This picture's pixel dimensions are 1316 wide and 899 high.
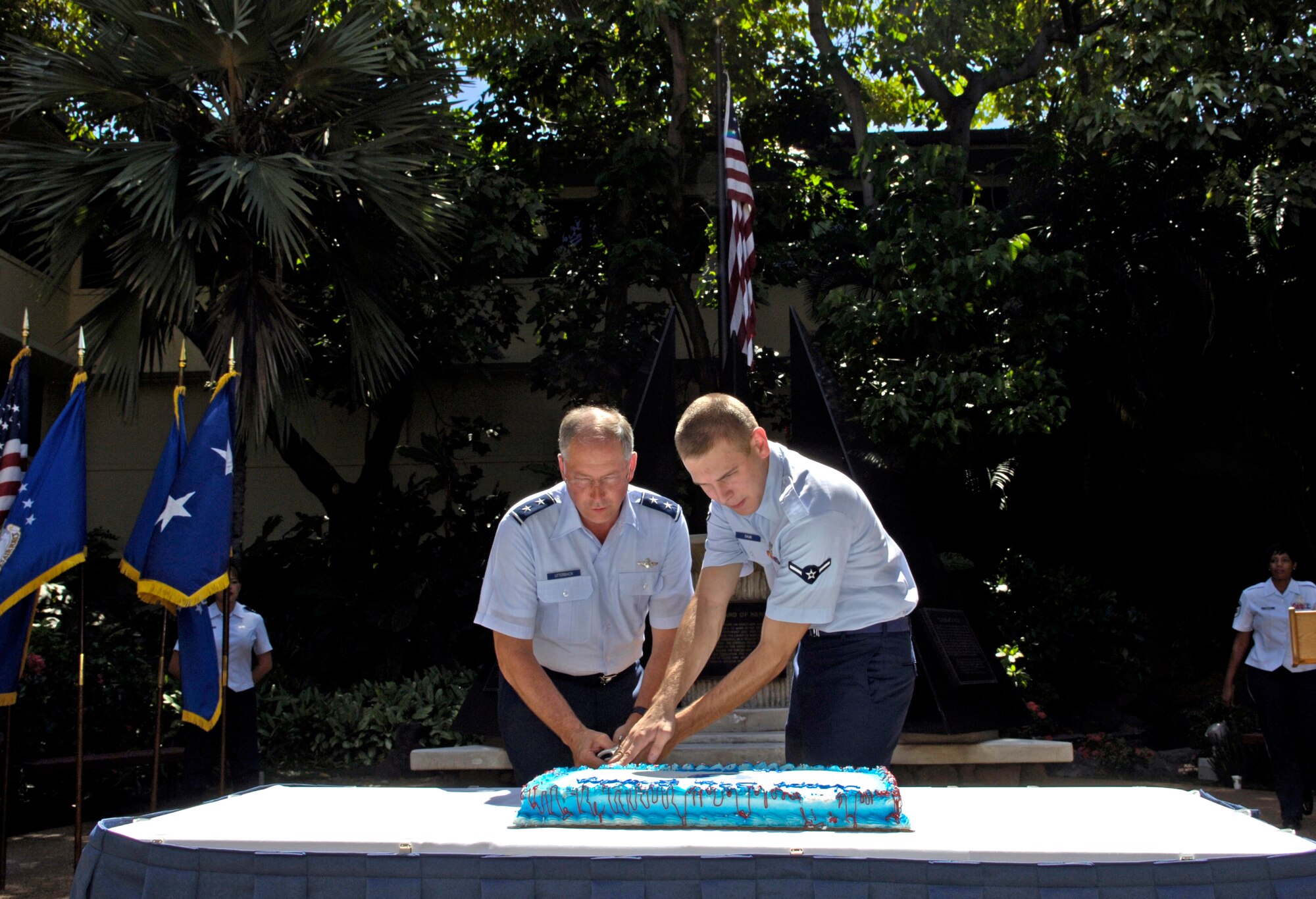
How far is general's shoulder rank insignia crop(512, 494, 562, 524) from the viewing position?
3.38 metres

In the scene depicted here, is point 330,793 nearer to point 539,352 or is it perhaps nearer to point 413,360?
point 413,360

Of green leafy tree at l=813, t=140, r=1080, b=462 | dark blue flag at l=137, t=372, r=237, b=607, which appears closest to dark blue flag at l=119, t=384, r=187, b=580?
dark blue flag at l=137, t=372, r=237, b=607

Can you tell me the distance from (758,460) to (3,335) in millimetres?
11183

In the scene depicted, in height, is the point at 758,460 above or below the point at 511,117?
below

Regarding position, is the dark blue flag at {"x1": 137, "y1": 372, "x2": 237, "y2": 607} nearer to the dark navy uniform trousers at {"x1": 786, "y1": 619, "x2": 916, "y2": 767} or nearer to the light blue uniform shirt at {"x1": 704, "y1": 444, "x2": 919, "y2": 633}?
the light blue uniform shirt at {"x1": 704, "y1": 444, "x2": 919, "y2": 633}

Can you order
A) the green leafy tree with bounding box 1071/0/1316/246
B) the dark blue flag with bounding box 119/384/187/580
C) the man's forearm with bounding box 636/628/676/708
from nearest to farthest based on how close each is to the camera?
the man's forearm with bounding box 636/628/676/708, the dark blue flag with bounding box 119/384/187/580, the green leafy tree with bounding box 1071/0/1316/246

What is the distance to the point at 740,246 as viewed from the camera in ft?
27.8

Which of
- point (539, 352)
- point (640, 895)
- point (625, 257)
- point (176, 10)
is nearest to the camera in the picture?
point (640, 895)

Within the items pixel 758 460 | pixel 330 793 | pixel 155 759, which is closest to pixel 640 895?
pixel 330 793

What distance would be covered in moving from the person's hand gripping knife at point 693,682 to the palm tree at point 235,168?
6279 millimetres

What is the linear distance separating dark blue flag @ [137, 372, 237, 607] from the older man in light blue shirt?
301 centimetres

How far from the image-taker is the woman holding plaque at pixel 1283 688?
671 cm

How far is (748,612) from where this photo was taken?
7227mm

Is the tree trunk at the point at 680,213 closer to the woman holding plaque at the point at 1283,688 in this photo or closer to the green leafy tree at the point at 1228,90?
the green leafy tree at the point at 1228,90
